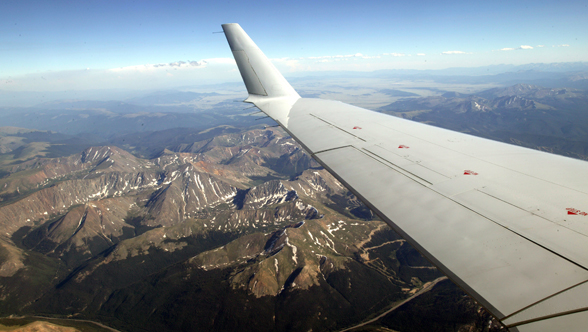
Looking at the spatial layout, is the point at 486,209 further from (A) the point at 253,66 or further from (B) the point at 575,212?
(A) the point at 253,66

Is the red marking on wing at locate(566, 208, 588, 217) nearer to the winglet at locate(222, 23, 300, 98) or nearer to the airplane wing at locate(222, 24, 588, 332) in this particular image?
the airplane wing at locate(222, 24, 588, 332)

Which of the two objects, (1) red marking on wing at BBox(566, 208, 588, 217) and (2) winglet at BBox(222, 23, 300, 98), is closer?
(1) red marking on wing at BBox(566, 208, 588, 217)

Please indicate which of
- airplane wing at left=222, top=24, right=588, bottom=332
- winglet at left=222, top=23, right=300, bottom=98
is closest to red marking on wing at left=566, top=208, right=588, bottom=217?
airplane wing at left=222, top=24, right=588, bottom=332

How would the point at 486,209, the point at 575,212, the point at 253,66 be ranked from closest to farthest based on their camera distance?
the point at 575,212
the point at 486,209
the point at 253,66

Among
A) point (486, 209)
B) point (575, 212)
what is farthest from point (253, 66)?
point (575, 212)

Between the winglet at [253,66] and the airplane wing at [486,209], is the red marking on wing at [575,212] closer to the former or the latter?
the airplane wing at [486,209]

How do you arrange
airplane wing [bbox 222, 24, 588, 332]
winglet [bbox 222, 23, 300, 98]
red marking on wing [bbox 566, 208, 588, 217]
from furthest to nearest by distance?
1. winglet [bbox 222, 23, 300, 98]
2. red marking on wing [bbox 566, 208, 588, 217]
3. airplane wing [bbox 222, 24, 588, 332]
